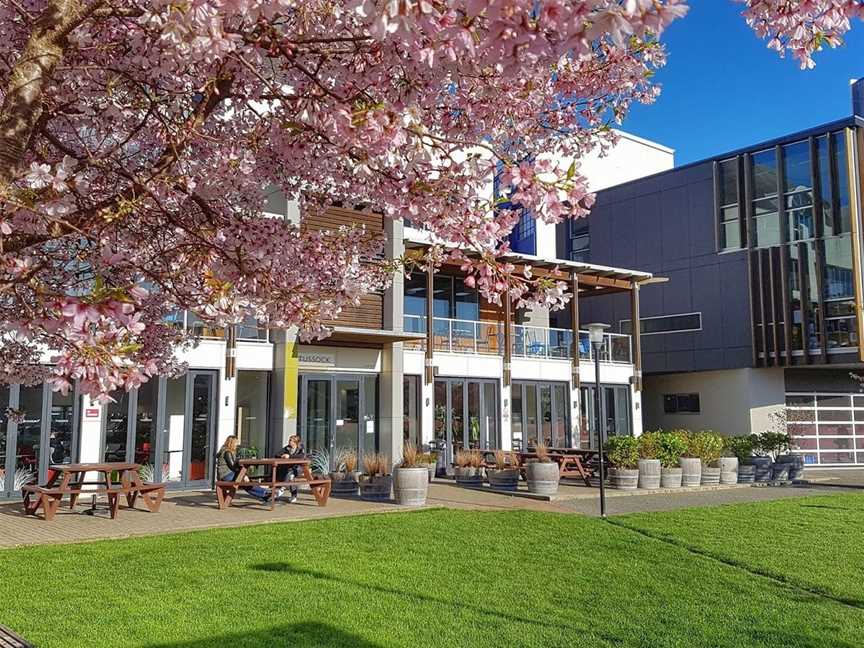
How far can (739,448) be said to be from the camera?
19.1 metres

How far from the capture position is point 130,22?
4906mm

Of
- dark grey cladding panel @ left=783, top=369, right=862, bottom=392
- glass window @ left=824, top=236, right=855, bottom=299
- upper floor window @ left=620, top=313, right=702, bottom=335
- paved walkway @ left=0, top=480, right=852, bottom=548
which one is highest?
glass window @ left=824, top=236, right=855, bottom=299

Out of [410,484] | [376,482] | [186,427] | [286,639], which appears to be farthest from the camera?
[186,427]

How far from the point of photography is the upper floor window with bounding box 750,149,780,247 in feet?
88.4

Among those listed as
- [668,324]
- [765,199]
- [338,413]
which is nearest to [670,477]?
[338,413]

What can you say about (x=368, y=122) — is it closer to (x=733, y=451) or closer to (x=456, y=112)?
(x=456, y=112)

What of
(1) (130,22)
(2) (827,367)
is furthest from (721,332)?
(1) (130,22)

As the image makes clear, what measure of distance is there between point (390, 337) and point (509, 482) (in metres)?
4.87

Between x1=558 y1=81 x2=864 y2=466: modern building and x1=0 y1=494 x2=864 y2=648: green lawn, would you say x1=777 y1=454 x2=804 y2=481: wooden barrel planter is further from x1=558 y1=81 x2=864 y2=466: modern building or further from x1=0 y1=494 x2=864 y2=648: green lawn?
x1=0 y1=494 x2=864 y2=648: green lawn

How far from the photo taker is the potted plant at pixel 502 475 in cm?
1605

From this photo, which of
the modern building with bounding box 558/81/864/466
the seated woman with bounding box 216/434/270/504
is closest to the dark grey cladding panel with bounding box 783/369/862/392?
the modern building with bounding box 558/81/864/466

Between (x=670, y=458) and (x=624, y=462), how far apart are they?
125cm

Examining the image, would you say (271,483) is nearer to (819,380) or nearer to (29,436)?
(29,436)

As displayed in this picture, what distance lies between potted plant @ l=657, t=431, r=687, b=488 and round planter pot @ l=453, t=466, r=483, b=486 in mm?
4021
